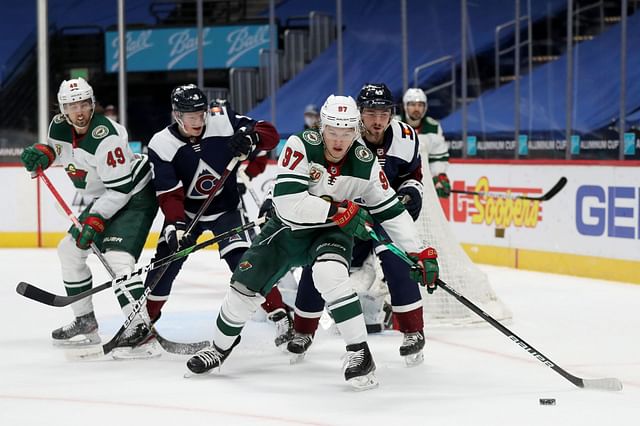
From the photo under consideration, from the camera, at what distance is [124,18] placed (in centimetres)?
1038

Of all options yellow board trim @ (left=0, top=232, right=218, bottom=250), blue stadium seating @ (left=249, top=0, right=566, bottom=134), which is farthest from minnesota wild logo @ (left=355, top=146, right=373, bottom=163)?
blue stadium seating @ (left=249, top=0, right=566, bottom=134)

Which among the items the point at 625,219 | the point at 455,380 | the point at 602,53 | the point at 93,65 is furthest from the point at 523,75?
the point at 455,380

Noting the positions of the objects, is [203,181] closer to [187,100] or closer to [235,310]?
[187,100]

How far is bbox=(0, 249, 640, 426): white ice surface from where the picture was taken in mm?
3039

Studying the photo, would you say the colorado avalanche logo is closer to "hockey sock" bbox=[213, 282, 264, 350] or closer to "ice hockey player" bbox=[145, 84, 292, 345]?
"ice hockey player" bbox=[145, 84, 292, 345]

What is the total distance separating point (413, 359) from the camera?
12.6 ft

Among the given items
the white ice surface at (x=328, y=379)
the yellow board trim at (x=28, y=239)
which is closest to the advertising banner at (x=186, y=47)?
the yellow board trim at (x=28, y=239)

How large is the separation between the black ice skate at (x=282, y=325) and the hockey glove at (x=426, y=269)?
0.88 meters

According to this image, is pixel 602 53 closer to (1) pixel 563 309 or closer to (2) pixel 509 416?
(1) pixel 563 309

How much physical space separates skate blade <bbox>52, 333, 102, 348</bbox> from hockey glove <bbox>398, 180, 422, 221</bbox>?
1.36 metres

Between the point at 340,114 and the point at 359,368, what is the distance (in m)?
0.80

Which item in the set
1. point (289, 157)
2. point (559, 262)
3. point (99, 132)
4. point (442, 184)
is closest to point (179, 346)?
point (99, 132)

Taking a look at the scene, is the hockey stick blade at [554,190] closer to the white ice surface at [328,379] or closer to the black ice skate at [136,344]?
the white ice surface at [328,379]

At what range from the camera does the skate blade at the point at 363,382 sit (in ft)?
11.0
